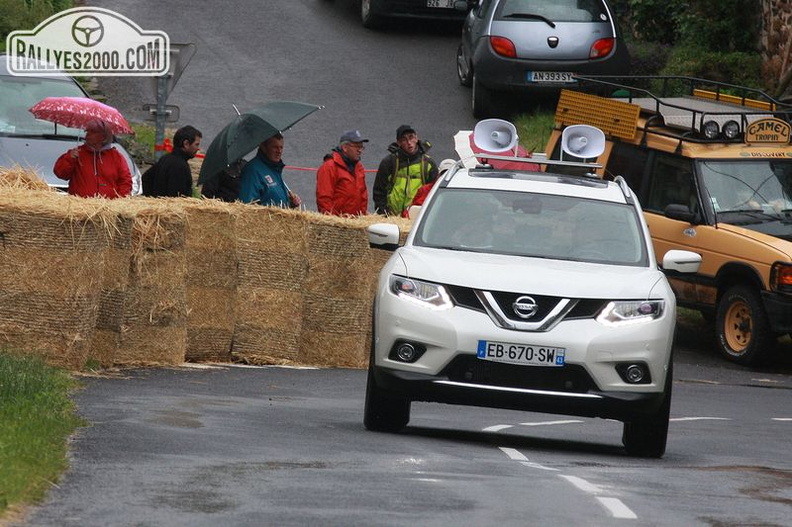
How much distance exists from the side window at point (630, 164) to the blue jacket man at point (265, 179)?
14.6 feet

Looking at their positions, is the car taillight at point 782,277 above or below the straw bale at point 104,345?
above

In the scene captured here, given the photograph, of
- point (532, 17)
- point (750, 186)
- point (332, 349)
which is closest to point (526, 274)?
point (332, 349)

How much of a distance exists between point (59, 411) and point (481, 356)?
255cm

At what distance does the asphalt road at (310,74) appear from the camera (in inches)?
1105

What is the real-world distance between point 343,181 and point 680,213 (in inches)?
134

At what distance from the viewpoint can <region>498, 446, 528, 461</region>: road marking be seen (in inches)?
436

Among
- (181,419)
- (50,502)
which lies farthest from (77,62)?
(50,502)

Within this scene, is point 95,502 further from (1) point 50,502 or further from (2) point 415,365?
(2) point 415,365

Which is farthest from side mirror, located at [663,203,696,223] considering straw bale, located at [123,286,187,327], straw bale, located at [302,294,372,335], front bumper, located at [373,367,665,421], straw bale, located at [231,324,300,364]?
front bumper, located at [373,367,665,421]

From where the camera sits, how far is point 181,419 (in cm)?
1189

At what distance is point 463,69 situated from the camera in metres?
30.3

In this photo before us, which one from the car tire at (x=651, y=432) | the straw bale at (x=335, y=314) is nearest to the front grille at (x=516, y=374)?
the car tire at (x=651, y=432)

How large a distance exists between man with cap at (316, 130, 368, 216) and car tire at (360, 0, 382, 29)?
15.4 m

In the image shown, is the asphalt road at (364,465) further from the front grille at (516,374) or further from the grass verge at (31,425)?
the front grille at (516,374)
